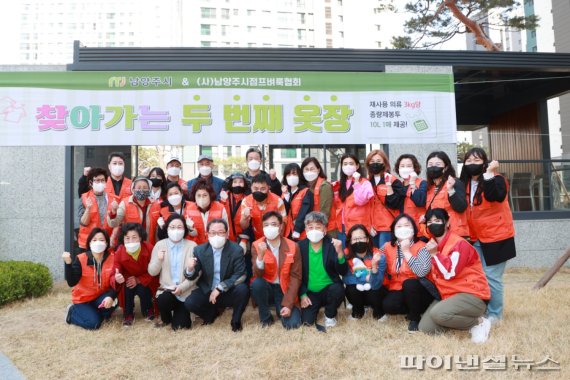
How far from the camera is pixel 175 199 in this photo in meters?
4.91

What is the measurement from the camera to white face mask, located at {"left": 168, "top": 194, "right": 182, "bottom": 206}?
193 inches

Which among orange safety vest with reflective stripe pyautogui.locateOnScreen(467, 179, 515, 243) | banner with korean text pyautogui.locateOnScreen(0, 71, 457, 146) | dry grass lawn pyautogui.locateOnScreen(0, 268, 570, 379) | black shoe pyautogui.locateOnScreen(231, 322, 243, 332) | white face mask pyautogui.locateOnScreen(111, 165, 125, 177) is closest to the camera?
dry grass lawn pyautogui.locateOnScreen(0, 268, 570, 379)

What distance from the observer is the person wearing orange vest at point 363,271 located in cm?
442

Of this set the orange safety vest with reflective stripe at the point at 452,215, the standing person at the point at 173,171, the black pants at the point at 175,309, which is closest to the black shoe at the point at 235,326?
the black pants at the point at 175,309

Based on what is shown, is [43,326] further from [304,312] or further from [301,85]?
[301,85]

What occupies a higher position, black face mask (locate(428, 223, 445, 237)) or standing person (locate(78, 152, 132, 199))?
standing person (locate(78, 152, 132, 199))

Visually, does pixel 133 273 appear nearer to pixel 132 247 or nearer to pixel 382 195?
pixel 132 247

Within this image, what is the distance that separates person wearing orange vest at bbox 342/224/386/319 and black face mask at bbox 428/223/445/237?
1.98 feet

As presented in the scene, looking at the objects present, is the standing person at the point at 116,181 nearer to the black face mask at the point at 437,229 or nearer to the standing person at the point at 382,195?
the standing person at the point at 382,195

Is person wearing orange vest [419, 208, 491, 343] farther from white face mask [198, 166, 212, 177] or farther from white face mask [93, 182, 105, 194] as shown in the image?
white face mask [93, 182, 105, 194]

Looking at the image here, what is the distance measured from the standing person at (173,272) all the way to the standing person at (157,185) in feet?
2.48

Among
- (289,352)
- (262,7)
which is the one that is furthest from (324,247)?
(262,7)

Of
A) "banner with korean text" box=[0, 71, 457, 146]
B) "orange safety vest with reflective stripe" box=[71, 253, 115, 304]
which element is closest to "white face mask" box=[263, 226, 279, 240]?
"orange safety vest with reflective stripe" box=[71, 253, 115, 304]

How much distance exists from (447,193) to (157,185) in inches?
130
